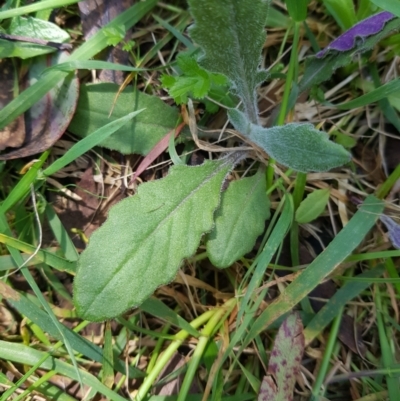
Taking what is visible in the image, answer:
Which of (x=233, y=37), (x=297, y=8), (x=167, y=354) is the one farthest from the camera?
(x=167, y=354)

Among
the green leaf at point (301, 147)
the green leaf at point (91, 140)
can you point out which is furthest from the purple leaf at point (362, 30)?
the green leaf at point (91, 140)

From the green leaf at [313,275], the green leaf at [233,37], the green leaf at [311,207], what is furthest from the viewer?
the green leaf at [311,207]

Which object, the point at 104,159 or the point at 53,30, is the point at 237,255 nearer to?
the point at 104,159

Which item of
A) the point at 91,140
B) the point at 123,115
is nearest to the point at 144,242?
the point at 91,140

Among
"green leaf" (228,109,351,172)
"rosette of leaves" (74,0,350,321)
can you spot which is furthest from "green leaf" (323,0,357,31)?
"green leaf" (228,109,351,172)

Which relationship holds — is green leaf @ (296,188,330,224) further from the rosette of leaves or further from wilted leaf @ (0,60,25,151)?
wilted leaf @ (0,60,25,151)

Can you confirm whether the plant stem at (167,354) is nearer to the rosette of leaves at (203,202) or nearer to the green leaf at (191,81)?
the rosette of leaves at (203,202)

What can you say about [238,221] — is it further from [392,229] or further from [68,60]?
[68,60]
